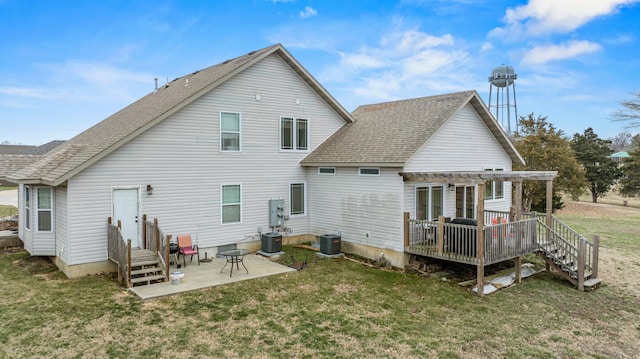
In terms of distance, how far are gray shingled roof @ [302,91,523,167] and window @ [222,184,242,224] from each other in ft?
9.65

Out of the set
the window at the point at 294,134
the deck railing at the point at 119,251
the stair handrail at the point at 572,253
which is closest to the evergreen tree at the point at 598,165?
the stair handrail at the point at 572,253

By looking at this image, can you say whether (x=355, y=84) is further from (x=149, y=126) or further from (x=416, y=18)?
(x=149, y=126)

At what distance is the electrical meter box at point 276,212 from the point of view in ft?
49.6

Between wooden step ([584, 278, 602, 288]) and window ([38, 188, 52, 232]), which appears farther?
window ([38, 188, 52, 232])

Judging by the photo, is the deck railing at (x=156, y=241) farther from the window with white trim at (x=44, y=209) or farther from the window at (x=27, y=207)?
the window at (x=27, y=207)

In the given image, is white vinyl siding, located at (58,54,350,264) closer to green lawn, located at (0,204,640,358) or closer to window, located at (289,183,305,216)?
window, located at (289,183,305,216)

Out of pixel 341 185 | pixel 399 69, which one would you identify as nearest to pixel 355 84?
pixel 399 69

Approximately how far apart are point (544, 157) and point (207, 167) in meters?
24.6

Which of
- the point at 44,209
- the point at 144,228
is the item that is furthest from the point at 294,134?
the point at 44,209

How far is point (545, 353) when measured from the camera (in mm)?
7754

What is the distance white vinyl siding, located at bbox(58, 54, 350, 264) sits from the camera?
454 inches

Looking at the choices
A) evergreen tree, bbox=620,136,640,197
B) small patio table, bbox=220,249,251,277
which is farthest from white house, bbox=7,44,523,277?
evergreen tree, bbox=620,136,640,197

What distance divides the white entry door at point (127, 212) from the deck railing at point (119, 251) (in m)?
0.42

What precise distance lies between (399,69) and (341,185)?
18.1 m
